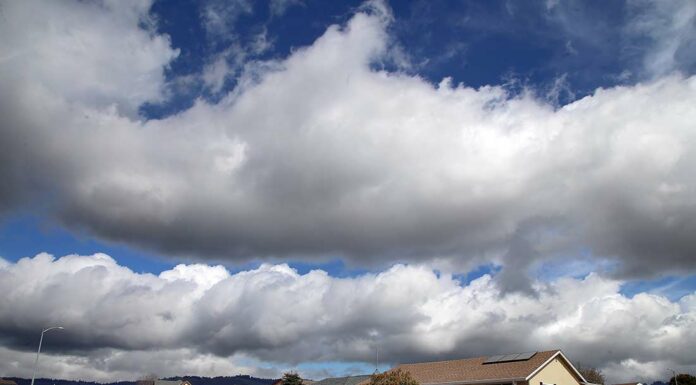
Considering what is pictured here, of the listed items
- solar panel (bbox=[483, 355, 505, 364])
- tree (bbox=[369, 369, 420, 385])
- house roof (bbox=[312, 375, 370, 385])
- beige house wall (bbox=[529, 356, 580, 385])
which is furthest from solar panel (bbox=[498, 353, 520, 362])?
house roof (bbox=[312, 375, 370, 385])

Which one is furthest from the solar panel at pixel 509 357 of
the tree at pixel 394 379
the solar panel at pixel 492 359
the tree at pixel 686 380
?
the tree at pixel 686 380

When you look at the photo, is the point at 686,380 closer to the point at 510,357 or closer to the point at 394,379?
the point at 510,357

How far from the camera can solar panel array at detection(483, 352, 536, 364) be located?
6550cm

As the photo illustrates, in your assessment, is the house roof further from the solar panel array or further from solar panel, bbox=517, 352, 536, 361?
solar panel, bbox=517, 352, 536, 361

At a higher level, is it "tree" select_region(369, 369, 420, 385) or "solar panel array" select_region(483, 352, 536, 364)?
"solar panel array" select_region(483, 352, 536, 364)

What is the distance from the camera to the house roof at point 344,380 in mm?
88450

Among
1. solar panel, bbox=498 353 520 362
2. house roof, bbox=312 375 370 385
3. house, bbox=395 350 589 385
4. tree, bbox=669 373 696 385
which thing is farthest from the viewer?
tree, bbox=669 373 696 385

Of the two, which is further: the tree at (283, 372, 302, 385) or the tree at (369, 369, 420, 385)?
the tree at (283, 372, 302, 385)

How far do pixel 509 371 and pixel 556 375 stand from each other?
5321mm

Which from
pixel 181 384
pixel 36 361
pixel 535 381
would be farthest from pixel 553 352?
pixel 181 384

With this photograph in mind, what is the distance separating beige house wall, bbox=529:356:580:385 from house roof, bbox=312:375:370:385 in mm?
29675

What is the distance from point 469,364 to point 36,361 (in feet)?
149

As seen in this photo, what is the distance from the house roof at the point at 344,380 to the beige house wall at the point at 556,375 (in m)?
29.7

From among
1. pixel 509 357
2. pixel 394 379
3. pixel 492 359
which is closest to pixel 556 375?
pixel 509 357
